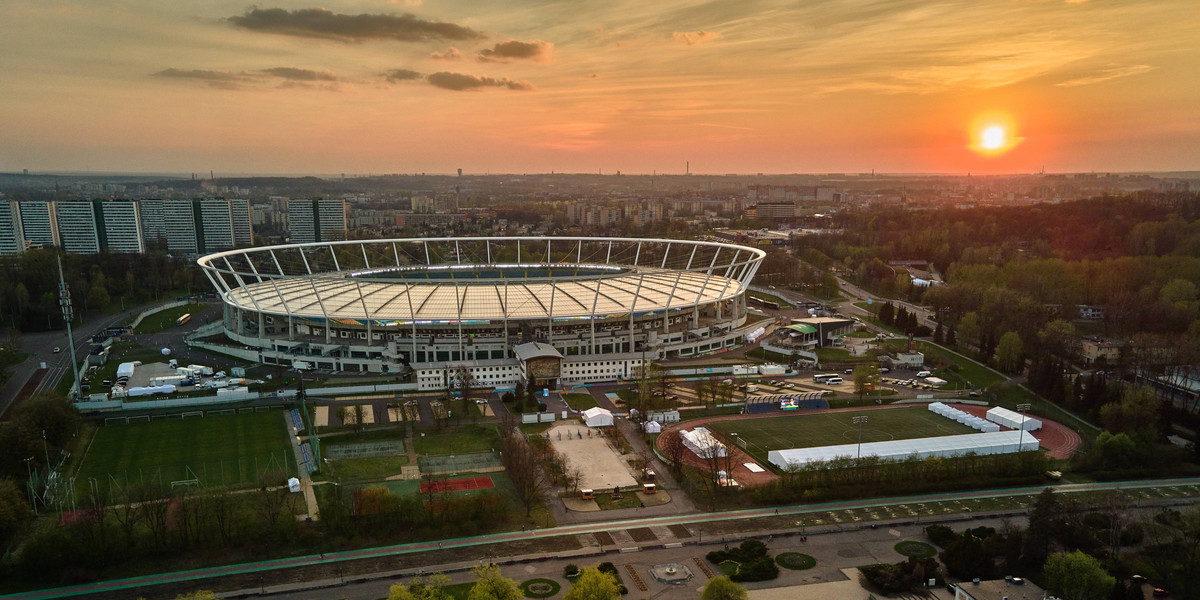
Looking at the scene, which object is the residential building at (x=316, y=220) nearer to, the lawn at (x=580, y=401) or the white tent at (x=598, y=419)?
the lawn at (x=580, y=401)

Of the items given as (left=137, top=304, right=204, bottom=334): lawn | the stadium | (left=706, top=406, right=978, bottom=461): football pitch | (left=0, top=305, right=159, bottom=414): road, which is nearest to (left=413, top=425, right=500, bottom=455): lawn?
the stadium

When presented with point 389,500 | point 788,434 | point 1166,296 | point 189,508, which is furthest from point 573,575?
point 1166,296

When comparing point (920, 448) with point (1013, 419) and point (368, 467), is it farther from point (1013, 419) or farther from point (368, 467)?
point (368, 467)

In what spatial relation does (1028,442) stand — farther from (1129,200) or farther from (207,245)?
(207,245)

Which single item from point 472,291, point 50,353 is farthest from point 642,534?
point 50,353

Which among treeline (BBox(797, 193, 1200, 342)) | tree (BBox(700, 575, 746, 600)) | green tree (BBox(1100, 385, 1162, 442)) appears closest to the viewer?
tree (BBox(700, 575, 746, 600))

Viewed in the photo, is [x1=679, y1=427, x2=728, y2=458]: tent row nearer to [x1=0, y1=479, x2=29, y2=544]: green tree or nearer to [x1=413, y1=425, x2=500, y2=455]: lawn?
[x1=413, y1=425, x2=500, y2=455]: lawn
